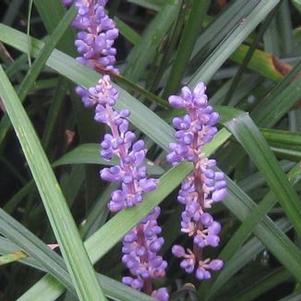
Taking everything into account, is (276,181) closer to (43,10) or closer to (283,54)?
(43,10)

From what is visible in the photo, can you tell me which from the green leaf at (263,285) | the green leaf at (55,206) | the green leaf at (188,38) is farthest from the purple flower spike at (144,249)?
the green leaf at (188,38)

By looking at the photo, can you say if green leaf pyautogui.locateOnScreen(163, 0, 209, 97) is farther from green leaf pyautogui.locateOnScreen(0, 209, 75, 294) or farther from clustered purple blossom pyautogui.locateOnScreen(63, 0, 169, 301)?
green leaf pyautogui.locateOnScreen(0, 209, 75, 294)

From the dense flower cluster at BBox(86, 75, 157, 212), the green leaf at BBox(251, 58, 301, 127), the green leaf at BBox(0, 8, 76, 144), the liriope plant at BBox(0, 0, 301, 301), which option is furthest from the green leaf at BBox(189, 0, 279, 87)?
the dense flower cluster at BBox(86, 75, 157, 212)

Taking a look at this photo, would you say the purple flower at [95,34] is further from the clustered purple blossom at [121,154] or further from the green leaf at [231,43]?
the green leaf at [231,43]

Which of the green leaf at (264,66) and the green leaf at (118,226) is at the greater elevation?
the green leaf at (264,66)

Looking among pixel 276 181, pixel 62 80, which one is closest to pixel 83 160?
pixel 62 80

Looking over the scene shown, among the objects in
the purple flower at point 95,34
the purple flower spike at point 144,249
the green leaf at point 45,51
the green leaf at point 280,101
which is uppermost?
the green leaf at point 45,51

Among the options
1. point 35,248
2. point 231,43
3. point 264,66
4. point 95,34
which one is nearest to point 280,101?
point 231,43

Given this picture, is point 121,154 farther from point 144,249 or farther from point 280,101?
point 280,101
